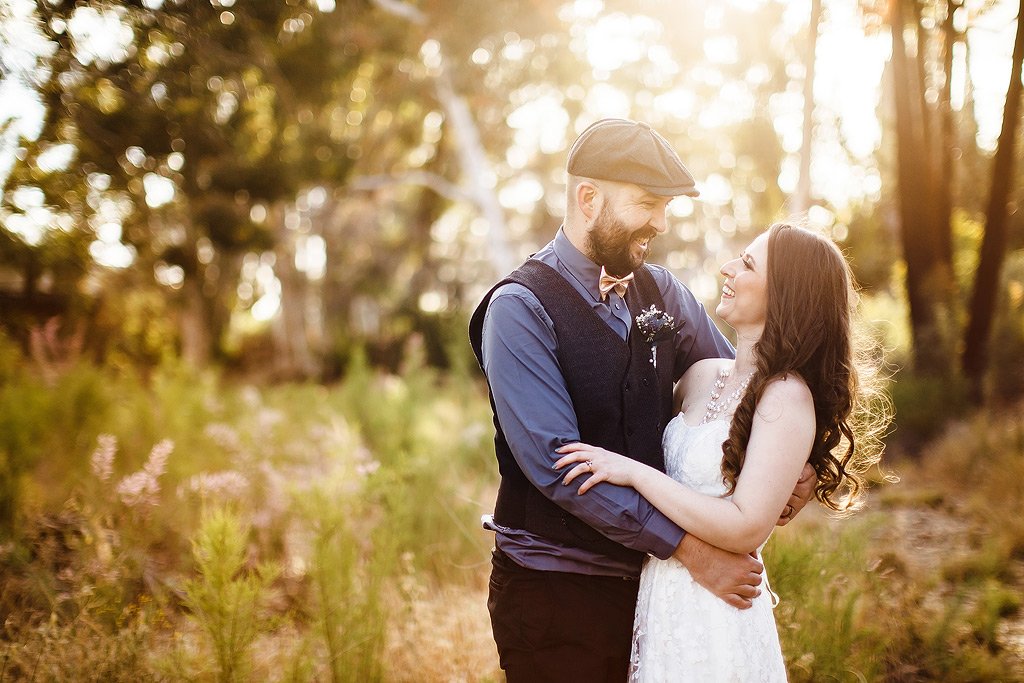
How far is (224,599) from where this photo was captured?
8.52 feet

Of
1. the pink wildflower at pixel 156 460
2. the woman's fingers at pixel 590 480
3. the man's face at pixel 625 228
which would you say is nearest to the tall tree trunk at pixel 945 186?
the man's face at pixel 625 228

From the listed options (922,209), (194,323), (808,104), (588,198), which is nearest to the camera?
(588,198)

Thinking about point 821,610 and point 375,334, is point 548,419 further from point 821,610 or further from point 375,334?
point 375,334

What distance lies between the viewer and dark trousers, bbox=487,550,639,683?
7.25ft

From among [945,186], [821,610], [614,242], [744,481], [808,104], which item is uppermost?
[808,104]

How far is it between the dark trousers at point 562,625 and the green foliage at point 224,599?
951mm

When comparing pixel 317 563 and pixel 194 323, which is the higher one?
pixel 194 323

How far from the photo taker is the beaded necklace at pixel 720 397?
2.31 metres

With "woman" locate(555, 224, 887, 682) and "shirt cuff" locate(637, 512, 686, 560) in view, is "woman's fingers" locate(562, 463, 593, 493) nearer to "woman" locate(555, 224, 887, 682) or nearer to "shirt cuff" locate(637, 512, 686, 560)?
"woman" locate(555, 224, 887, 682)

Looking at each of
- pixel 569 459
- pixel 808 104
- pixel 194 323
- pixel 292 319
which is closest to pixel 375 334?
pixel 292 319

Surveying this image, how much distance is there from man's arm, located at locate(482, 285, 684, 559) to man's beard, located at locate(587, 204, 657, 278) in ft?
0.87

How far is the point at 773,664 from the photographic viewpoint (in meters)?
2.16

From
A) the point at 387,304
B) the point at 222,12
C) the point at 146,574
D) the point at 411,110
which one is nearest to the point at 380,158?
the point at 411,110

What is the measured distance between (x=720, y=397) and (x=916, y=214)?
7.96m
